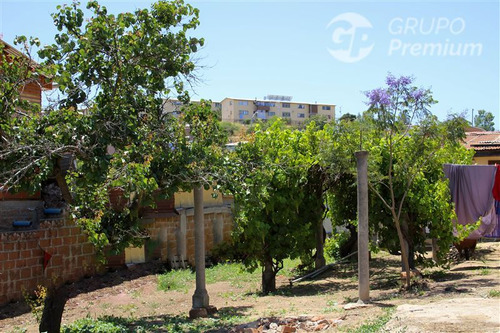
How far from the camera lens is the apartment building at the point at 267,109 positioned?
299 ft

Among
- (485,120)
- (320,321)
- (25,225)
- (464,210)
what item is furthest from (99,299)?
(485,120)

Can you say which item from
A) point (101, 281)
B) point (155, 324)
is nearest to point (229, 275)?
point (101, 281)

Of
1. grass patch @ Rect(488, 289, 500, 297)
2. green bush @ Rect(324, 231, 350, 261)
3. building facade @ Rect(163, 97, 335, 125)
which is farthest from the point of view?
building facade @ Rect(163, 97, 335, 125)

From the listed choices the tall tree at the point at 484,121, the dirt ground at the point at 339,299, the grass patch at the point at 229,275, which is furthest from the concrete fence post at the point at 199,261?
the tall tree at the point at 484,121

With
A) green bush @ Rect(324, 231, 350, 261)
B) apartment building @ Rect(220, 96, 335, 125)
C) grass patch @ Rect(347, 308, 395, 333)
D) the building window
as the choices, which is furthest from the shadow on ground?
the building window

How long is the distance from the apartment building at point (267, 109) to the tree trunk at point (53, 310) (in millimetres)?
79303

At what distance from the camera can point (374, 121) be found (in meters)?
10.3

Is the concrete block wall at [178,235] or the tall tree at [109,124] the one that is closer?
the tall tree at [109,124]

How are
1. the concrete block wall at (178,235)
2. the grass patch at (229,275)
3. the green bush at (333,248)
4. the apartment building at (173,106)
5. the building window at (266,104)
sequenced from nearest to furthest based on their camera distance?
1. the apartment building at (173,106)
2. the grass patch at (229,275)
3. the concrete block wall at (178,235)
4. the green bush at (333,248)
5. the building window at (266,104)

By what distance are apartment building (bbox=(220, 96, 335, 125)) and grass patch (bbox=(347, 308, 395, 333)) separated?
80631 millimetres

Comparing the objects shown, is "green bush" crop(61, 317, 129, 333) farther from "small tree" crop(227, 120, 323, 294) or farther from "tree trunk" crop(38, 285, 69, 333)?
"small tree" crop(227, 120, 323, 294)

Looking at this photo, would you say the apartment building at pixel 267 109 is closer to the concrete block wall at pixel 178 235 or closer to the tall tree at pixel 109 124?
the concrete block wall at pixel 178 235

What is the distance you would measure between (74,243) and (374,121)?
8017 mm

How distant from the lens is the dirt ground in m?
7.39
